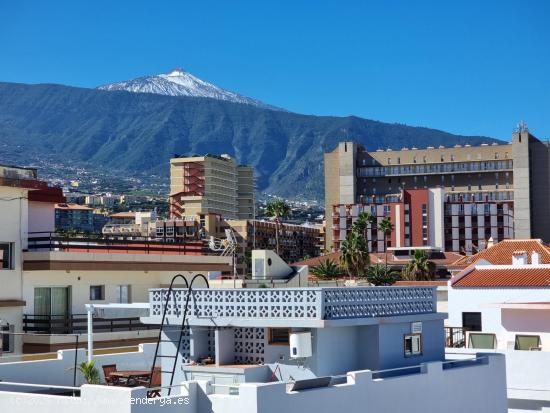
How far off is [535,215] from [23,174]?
165 m

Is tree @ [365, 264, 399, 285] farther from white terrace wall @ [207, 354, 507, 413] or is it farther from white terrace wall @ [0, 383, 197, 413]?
white terrace wall @ [0, 383, 197, 413]

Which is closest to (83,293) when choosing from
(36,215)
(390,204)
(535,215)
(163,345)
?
(36,215)

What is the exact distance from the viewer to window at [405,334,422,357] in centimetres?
1977

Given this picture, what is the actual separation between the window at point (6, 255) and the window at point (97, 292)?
2593 mm

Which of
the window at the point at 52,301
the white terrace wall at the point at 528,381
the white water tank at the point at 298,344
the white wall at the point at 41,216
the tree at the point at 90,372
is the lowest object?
the white terrace wall at the point at 528,381

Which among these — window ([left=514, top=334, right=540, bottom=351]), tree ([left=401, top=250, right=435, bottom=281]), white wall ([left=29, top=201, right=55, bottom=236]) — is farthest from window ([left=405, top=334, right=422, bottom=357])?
tree ([left=401, top=250, right=435, bottom=281])

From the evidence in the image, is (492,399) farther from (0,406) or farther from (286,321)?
(0,406)

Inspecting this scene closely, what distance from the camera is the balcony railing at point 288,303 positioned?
17.4 meters

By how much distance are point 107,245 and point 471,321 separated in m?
14.2

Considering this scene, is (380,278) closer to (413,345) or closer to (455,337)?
(455,337)

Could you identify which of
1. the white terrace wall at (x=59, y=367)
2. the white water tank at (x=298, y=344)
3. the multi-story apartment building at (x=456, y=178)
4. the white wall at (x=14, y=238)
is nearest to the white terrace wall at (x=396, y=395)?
the white water tank at (x=298, y=344)

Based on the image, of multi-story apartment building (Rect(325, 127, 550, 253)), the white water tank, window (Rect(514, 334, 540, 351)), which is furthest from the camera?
multi-story apartment building (Rect(325, 127, 550, 253))

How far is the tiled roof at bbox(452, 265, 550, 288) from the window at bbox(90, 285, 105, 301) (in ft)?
47.0

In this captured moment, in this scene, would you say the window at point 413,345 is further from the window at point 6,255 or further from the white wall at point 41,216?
the white wall at point 41,216
